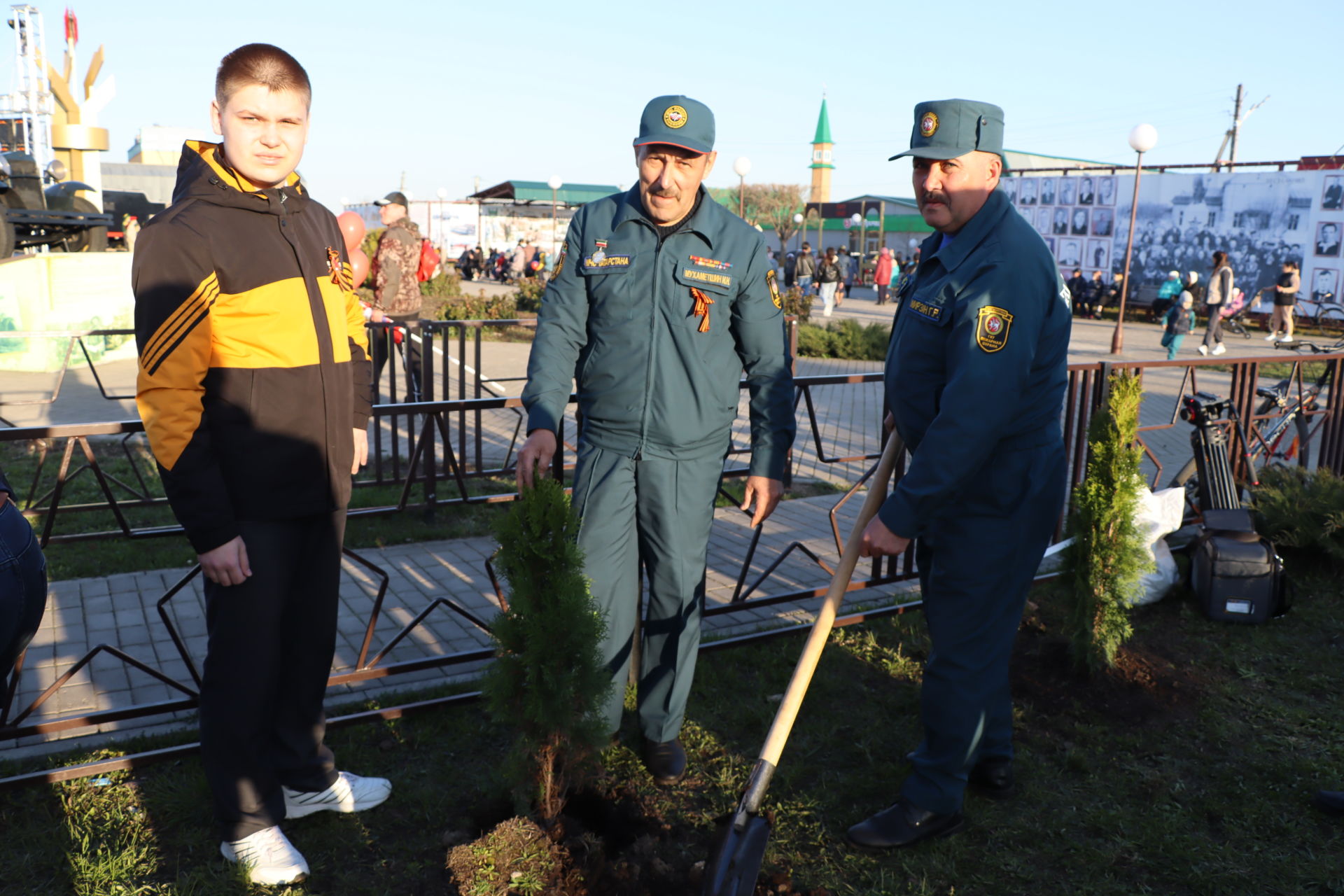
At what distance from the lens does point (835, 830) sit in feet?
9.64

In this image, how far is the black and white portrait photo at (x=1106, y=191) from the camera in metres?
26.5

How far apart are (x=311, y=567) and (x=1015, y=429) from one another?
6.47ft

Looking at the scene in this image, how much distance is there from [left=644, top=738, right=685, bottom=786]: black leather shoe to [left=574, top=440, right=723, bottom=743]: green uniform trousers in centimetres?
3

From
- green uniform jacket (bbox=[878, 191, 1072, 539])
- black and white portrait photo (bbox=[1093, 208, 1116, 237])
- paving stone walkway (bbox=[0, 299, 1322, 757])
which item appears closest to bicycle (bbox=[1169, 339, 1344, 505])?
paving stone walkway (bbox=[0, 299, 1322, 757])

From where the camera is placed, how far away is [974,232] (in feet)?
8.63

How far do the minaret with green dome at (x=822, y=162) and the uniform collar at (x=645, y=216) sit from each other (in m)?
69.9

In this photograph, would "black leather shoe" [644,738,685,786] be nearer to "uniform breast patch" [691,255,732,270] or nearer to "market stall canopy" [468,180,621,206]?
"uniform breast patch" [691,255,732,270]

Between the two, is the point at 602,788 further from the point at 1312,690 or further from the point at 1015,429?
the point at 1312,690

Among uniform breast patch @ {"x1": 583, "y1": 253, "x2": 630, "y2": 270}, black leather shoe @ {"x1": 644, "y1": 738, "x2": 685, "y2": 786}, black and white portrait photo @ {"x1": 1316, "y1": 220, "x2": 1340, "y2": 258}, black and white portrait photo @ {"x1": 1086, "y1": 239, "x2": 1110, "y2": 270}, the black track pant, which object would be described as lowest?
black leather shoe @ {"x1": 644, "y1": 738, "x2": 685, "y2": 786}

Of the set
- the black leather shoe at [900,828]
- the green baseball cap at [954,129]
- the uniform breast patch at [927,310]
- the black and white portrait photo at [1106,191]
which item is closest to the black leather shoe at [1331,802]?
the black leather shoe at [900,828]

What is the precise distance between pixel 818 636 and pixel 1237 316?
2532 cm

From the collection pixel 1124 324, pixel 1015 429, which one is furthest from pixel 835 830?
pixel 1124 324

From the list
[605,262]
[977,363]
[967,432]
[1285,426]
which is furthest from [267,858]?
[1285,426]

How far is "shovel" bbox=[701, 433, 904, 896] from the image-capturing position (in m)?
2.36
